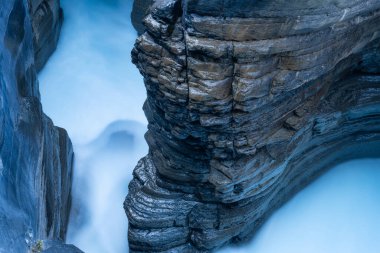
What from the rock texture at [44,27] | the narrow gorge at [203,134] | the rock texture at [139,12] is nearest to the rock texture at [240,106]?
the narrow gorge at [203,134]

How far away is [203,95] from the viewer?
4.64 m

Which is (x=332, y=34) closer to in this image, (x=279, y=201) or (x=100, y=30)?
(x=279, y=201)

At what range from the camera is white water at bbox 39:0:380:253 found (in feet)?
23.9

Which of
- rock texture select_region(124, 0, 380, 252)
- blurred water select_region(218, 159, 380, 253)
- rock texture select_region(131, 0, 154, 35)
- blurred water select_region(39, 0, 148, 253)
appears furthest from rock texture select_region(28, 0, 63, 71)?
blurred water select_region(218, 159, 380, 253)

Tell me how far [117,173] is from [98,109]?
6.00 ft

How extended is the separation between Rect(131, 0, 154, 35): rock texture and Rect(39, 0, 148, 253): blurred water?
0.40 meters

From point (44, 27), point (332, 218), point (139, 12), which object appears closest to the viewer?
point (332, 218)

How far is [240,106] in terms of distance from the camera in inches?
188

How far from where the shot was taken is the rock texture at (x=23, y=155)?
4.14 meters

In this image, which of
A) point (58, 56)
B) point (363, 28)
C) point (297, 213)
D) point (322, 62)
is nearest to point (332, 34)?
point (322, 62)

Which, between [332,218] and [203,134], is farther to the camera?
[332,218]

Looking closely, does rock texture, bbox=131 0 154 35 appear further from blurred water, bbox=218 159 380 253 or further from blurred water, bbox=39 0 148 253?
Result: blurred water, bbox=218 159 380 253

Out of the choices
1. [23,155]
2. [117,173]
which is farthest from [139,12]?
[23,155]

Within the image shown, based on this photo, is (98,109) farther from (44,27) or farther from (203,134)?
(203,134)
